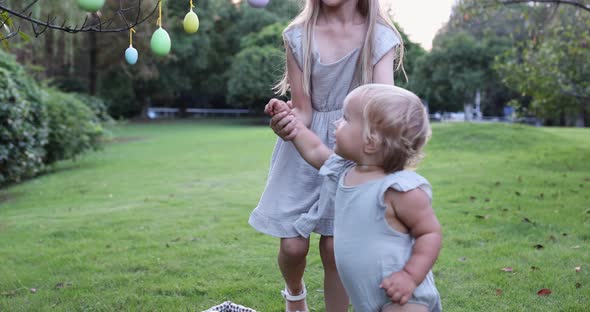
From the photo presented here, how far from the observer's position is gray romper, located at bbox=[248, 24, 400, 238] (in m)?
2.51

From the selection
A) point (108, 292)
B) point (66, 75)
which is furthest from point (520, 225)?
point (66, 75)

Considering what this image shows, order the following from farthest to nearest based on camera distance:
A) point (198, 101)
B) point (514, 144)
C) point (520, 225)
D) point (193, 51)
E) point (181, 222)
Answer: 1. point (198, 101)
2. point (193, 51)
3. point (514, 144)
4. point (181, 222)
5. point (520, 225)

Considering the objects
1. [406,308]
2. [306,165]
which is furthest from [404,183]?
[306,165]

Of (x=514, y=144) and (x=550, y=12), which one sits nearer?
(x=550, y=12)

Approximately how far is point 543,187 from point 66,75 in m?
30.2

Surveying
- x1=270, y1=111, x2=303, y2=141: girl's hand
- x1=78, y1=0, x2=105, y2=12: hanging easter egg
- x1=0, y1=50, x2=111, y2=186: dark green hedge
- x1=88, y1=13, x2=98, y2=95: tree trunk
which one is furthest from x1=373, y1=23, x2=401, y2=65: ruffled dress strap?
Answer: x1=88, y1=13, x2=98, y2=95: tree trunk

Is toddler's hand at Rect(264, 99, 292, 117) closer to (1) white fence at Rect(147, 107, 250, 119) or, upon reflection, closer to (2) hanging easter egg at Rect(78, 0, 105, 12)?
(2) hanging easter egg at Rect(78, 0, 105, 12)

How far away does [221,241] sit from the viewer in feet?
16.1

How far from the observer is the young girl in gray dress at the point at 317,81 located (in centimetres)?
251

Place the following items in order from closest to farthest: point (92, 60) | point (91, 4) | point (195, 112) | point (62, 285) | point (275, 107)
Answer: point (91, 4), point (275, 107), point (62, 285), point (92, 60), point (195, 112)

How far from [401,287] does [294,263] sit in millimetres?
860

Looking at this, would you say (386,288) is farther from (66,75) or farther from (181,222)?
(66,75)

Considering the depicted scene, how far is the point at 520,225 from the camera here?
Result: 515 centimetres

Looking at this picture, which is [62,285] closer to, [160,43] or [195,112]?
[160,43]
